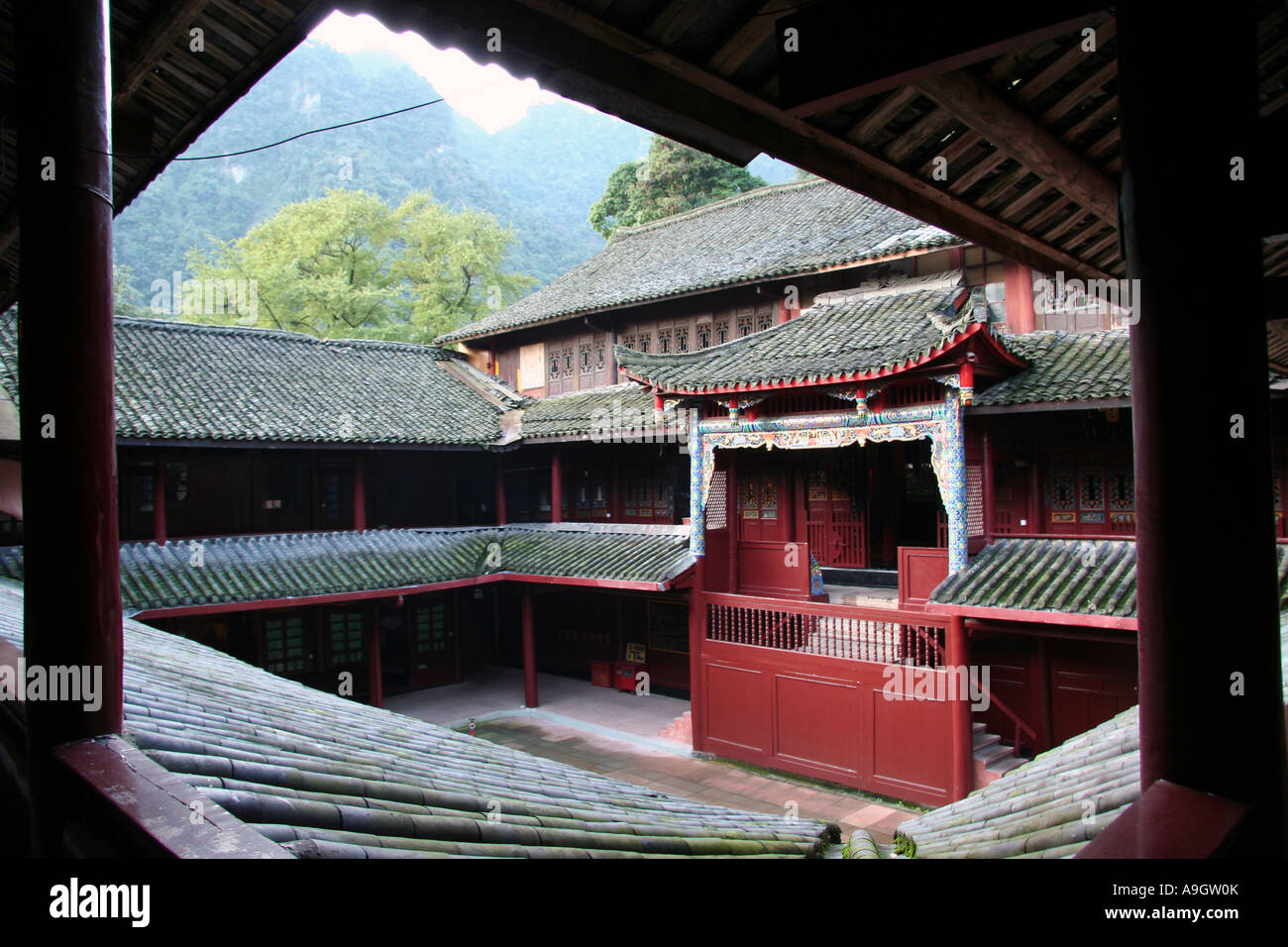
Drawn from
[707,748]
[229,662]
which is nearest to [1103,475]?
[707,748]

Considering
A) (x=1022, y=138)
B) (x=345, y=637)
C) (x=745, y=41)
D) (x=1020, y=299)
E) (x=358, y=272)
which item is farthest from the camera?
(x=358, y=272)

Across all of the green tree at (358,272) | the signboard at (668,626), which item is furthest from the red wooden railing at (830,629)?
the green tree at (358,272)

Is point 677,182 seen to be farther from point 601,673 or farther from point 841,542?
point 841,542

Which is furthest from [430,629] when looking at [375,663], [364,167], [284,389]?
[364,167]

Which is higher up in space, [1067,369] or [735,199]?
[735,199]

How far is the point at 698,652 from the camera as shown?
11.8 meters

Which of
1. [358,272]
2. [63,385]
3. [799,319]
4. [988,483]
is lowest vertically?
[988,483]

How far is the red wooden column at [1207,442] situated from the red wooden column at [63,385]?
265cm

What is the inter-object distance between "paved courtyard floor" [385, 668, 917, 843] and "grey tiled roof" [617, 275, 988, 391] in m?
5.05

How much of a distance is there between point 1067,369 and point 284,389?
11705 millimetres

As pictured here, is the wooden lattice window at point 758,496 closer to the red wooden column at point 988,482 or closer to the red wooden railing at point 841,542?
the red wooden railing at point 841,542

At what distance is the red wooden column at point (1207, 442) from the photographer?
1601 millimetres

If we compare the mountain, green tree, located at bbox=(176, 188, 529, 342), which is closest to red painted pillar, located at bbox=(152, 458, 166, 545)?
green tree, located at bbox=(176, 188, 529, 342)
